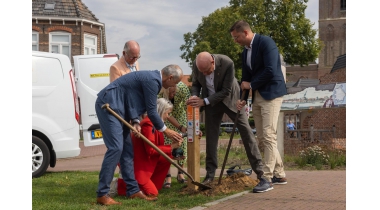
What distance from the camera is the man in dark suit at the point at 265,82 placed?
680cm

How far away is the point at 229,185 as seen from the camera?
681 cm

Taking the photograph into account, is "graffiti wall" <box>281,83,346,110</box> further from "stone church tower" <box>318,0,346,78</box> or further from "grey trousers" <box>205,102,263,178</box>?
"stone church tower" <box>318,0,346,78</box>

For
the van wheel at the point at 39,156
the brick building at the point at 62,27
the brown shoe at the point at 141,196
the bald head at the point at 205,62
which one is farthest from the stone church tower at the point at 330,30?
the brown shoe at the point at 141,196

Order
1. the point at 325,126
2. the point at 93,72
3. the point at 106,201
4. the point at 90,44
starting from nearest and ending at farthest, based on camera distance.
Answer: the point at 106,201 < the point at 93,72 < the point at 325,126 < the point at 90,44

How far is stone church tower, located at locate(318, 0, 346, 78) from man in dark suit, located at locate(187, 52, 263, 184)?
78885 mm

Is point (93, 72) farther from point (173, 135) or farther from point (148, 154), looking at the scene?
point (173, 135)

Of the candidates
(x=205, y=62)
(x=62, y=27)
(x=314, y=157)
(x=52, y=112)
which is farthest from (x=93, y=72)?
(x=62, y=27)

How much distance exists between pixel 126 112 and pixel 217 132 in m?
1.72

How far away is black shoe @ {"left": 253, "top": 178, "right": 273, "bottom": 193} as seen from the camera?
649cm

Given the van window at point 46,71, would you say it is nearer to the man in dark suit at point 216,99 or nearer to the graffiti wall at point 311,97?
the man in dark suit at point 216,99
